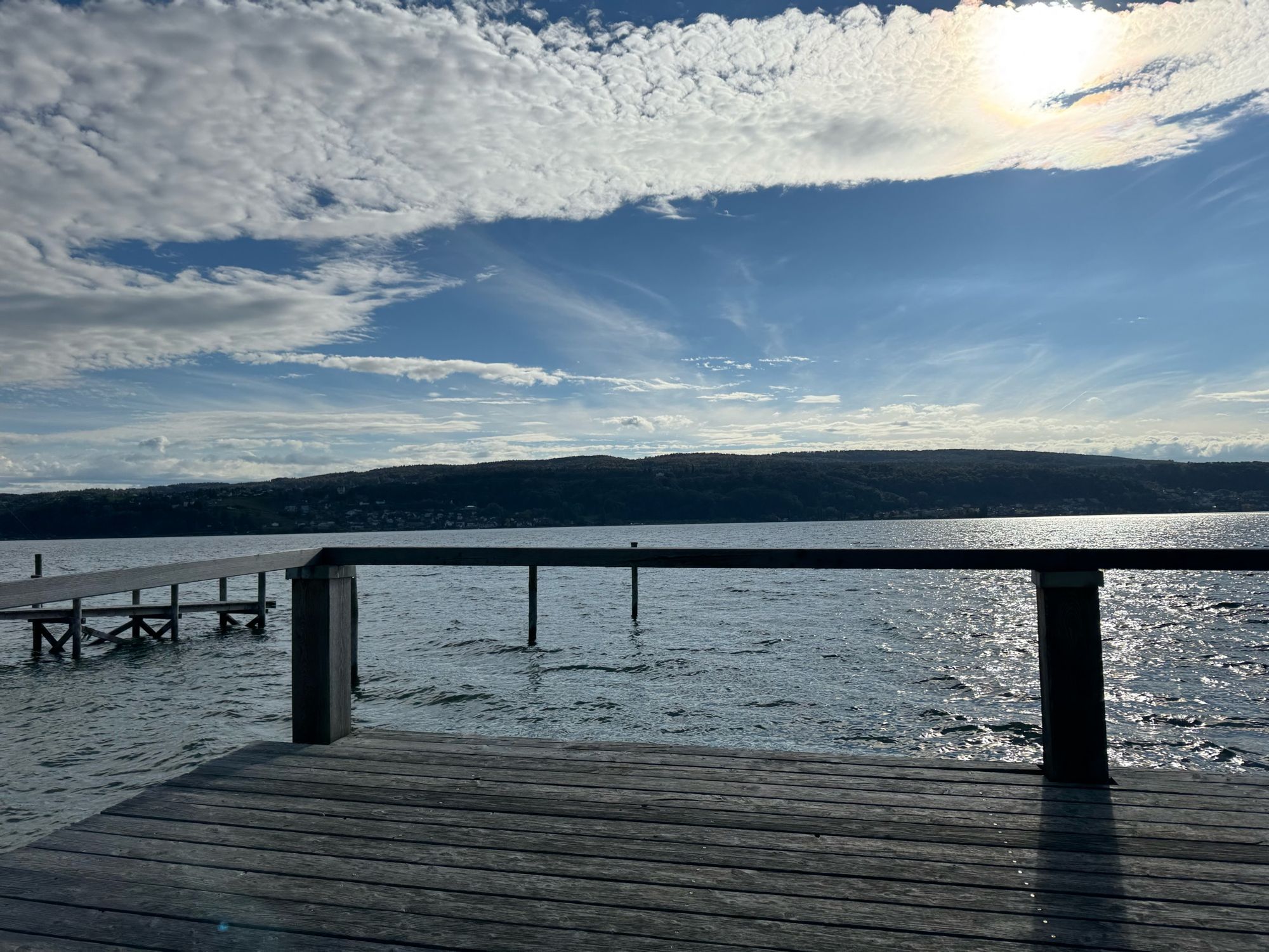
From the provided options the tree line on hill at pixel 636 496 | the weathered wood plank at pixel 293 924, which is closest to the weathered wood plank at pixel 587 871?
the weathered wood plank at pixel 293 924

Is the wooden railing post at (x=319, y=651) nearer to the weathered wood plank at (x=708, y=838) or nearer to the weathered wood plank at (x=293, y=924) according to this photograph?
the weathered wood plank at (x=708, y=838)

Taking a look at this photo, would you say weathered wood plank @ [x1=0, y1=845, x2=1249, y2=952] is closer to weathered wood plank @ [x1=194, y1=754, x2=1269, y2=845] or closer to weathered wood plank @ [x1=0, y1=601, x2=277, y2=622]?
weathered wood plank @ [x1=194, y1=754, x2=1269, y2=845]

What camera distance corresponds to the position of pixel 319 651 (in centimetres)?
463

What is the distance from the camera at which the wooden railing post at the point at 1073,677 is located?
382cm

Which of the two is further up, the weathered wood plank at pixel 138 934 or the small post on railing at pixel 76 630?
the weathered wood plank at pixel 138 934

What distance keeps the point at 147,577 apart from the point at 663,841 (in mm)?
6207

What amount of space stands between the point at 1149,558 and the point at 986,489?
145 metres

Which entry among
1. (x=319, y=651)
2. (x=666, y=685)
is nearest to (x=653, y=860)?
(x=319, y=651)

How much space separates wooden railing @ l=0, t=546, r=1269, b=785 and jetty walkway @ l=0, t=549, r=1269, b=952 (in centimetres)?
1

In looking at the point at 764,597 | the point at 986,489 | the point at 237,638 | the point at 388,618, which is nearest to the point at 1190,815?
the point at 237,638

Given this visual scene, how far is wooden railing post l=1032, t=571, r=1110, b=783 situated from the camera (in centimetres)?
382

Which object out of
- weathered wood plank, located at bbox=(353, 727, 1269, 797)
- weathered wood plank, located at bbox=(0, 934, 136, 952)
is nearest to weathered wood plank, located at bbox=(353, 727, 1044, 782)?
weathered wood plank, located at bbox=(353, 727, 1269, 797)

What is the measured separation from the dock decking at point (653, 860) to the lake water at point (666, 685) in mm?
7020

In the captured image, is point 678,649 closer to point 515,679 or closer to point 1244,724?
point 515,679
